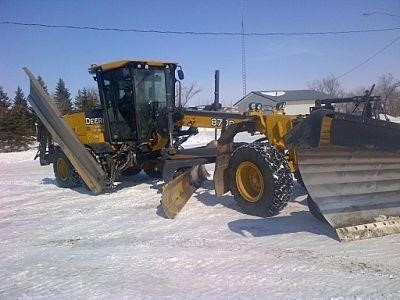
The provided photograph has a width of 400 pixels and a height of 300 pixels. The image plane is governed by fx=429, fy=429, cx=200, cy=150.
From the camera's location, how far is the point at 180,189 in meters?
6.62

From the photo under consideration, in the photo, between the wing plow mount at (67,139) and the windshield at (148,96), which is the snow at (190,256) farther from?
the windshield at (148,96)

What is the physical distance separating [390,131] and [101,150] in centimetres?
555

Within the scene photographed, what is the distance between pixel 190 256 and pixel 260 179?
170cm

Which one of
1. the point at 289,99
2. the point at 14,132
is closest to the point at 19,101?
the point at 14,132

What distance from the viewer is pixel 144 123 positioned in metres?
8.61

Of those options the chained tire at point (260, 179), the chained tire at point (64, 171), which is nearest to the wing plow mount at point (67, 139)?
the chained tire at point (64, 171)

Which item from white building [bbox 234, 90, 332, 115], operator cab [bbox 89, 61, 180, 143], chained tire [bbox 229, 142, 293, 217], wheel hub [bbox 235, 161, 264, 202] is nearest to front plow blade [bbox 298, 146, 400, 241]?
chained tire [bbox 229, 142, 293, 217]

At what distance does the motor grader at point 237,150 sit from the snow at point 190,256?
0.32 m

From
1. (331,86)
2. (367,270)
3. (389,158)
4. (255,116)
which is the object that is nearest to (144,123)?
(255,116)

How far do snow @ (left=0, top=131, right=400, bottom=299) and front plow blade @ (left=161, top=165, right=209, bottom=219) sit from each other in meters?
0.14

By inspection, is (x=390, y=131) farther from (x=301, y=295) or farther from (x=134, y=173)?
(x=134, y=173)

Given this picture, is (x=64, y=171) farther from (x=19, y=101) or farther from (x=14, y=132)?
(x=19, y=101)

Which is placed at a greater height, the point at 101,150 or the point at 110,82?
the point at 110,82

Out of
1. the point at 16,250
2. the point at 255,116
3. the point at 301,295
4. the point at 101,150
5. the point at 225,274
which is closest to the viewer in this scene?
the point at 301,295
